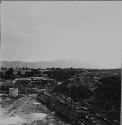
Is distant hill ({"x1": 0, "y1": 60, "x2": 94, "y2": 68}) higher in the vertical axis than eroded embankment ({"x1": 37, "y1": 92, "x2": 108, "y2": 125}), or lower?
higher

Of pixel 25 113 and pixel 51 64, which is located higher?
pixel 51 64

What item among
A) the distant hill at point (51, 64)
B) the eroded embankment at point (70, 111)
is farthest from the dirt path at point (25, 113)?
the distant hill at point (51, 64)

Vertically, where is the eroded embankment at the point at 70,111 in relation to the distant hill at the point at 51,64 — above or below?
below

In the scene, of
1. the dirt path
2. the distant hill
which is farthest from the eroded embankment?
the distant hill

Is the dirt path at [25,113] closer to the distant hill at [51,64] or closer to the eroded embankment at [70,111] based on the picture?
the eroded embankment at [70,111]

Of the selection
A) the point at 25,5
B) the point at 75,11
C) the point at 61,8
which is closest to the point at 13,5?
the point at 25,5

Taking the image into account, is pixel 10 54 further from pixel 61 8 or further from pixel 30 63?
pixel 61 8

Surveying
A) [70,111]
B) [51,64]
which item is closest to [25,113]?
[70,111]

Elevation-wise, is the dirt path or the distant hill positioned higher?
the distant hill

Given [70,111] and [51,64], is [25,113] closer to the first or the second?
[70,111]

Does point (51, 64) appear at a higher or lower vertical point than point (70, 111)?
higher

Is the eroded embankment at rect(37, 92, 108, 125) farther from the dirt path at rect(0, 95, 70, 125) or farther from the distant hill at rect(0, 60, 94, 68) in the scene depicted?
the distant hill at rect(0, 60, 94, 68)
